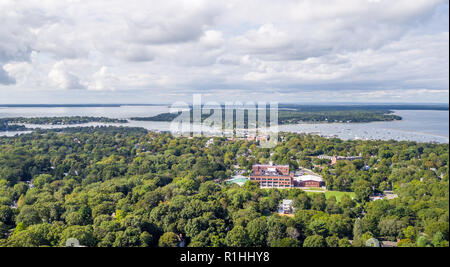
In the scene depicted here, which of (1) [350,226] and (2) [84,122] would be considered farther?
(2) [84,122]

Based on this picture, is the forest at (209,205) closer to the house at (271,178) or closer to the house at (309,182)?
the house at (309,182)

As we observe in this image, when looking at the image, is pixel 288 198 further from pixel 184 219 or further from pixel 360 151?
pixel 360 151

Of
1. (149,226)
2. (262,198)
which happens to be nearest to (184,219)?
(149,226)

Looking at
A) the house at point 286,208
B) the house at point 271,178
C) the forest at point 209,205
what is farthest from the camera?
the house at point 271,178

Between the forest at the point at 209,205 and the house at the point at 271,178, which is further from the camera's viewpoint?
the house at the point at 271,178

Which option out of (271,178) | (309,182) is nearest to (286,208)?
(271,178)

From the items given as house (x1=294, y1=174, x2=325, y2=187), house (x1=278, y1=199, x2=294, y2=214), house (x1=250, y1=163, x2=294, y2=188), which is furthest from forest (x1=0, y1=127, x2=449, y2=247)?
house (x1=250, y1=163, x2=294, y2=188)

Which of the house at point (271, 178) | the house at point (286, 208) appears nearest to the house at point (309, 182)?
the house at point (271, 178)

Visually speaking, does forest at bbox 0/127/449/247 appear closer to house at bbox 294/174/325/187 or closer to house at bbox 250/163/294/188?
house at bbox 294/174/325/187
